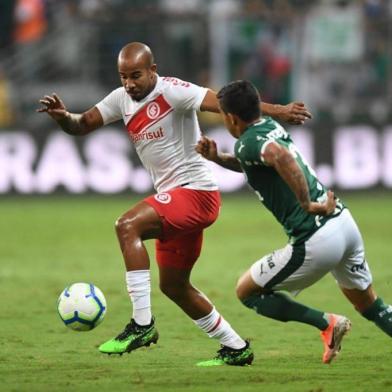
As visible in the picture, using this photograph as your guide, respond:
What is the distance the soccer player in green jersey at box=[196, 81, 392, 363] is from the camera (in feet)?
21.6

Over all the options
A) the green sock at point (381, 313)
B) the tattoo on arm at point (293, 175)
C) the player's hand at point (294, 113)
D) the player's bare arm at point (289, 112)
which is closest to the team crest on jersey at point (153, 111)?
the player's bare arm at point (289, 112)

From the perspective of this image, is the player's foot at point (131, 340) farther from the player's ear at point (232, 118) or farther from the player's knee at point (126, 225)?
the player's ear at point (232, 118)

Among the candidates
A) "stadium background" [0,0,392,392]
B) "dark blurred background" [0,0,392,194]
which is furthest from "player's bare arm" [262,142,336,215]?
"dark blurred background" [0,0,392,194]

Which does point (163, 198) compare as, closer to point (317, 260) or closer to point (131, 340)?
point (131, 340)

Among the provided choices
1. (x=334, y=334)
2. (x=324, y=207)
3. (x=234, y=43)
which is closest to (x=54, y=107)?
(x=324, y=207)

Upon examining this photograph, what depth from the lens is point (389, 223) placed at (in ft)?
56.7

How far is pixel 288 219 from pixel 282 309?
64 cm

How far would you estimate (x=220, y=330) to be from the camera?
297 inches

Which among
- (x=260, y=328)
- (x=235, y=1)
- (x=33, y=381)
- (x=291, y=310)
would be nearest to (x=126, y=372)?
(x=33, y=381)

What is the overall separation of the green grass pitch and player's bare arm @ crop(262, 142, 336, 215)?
1.10 m

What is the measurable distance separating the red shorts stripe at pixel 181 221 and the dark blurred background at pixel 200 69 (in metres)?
12.0

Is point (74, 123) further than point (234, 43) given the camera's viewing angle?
No

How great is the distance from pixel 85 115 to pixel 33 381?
2.15 m

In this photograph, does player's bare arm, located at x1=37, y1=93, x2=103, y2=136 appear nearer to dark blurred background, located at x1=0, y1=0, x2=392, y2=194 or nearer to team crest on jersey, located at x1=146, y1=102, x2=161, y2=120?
team crest on jersey, located at x1=146, y1=102, x2=161, y2=120
